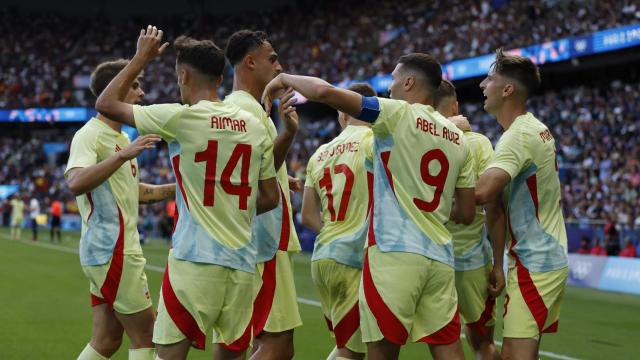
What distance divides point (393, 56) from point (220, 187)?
35778 mm

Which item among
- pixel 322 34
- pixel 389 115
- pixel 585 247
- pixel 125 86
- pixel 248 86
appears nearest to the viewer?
pixel 125 86

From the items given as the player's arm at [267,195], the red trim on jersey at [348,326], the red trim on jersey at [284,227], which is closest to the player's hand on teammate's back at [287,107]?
the player's arm at [267,195]

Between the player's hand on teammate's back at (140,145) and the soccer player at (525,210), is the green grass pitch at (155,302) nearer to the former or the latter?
the soccer player at (525,210)

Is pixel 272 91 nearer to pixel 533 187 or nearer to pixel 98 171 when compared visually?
pixel 98 171

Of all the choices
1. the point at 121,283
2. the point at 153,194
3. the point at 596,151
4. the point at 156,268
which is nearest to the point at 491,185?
the point at 121,283

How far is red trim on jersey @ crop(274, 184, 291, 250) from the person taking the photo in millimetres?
6102

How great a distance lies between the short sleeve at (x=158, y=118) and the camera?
4.90m

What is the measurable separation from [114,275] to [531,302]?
9.30ft

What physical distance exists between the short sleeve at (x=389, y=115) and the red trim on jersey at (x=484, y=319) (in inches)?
78.5

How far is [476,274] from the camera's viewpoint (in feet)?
21.0

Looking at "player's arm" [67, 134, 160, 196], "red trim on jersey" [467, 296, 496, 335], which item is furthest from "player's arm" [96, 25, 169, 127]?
"red trim on jersey" [467, 296, 496, 335]

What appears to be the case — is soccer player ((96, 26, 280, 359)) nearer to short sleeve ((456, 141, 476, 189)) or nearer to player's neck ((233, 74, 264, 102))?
player's neck ((233, 74, 264, 102))

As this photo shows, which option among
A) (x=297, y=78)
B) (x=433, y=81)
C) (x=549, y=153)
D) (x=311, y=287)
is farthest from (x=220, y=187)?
(x=311, y=287)

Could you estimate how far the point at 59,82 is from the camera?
54.8 metres
